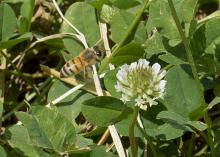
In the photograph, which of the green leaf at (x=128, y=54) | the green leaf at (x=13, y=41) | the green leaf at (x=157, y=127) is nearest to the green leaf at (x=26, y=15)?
the green leaf at (x=13, y=41)

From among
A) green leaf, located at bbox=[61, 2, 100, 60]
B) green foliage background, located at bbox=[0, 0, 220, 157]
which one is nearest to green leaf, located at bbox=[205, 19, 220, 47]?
Result: green foliage background, located at bbox=[0, 0, 220, 157]

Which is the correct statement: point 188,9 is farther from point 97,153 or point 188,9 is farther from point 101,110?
point 97,153

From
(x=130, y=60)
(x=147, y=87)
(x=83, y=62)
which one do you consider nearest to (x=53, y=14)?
(x=83, y=62)

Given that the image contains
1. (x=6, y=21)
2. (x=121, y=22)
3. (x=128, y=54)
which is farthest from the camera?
(x=6, y=21)

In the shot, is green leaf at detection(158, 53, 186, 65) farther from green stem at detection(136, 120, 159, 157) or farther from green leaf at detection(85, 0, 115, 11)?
green leaf at detection(85, 0, 115, 11)

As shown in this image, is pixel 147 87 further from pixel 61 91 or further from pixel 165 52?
pixel 61 91

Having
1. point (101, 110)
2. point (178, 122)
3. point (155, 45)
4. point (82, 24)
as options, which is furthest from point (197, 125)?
point (82, 24)

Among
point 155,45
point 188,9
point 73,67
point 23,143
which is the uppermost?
point 188,9
